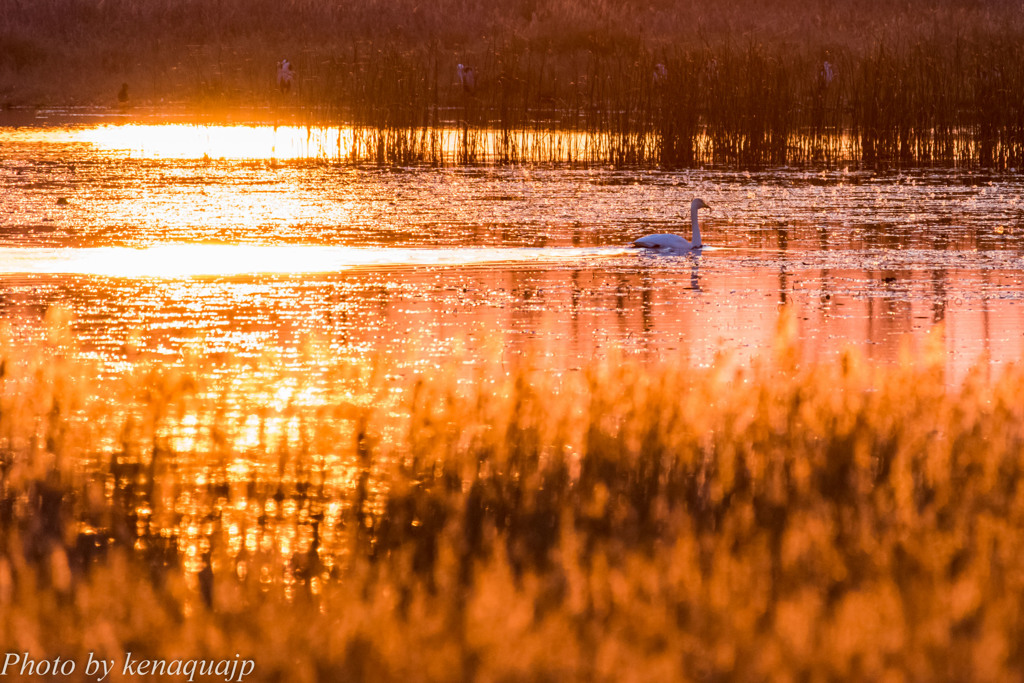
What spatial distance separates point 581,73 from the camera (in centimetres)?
4062

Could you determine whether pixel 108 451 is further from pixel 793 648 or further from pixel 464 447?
pixel 793 648

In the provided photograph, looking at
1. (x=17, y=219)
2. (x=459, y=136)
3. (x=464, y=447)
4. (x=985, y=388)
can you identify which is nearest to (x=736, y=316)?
(x=985, y=388)

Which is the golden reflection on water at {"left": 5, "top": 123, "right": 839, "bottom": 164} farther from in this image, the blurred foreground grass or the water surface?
the blurred foreground grass

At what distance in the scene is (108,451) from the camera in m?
6.68

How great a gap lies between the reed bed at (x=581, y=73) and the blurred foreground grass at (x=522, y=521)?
15438 millimetres

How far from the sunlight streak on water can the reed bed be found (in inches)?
370

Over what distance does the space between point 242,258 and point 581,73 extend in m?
28.0

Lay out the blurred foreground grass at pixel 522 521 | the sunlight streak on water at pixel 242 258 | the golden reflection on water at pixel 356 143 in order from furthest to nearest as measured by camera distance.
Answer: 1. the golden reflection on water at pixel 356 143
2. the sunlight streak on water at pixel 242 258
3. the blurred foreground grass at pixel 522 521

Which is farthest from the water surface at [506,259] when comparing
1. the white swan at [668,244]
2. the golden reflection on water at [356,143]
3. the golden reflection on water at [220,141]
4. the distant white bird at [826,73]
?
the distant white bird at [826,73]

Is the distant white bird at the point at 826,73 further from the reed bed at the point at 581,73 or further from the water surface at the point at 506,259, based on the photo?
the water surface at the point at 506,259

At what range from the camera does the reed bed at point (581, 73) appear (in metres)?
23.4

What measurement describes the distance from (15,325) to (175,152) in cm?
1675

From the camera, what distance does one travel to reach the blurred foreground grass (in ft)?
Answer: 14.1

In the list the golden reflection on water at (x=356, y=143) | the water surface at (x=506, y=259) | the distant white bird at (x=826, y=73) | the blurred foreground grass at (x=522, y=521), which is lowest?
the blurred foreground grass at (x=522, y=521)
